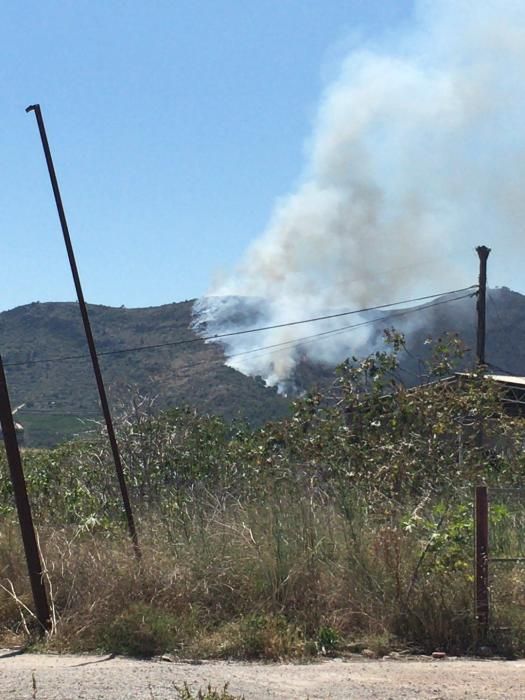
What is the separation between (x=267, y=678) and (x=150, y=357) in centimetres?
8505

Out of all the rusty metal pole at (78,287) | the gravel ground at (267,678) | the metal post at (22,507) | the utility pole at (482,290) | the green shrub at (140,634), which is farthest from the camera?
the utility pole at (482,290)

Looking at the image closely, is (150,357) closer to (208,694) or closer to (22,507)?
(22,507)

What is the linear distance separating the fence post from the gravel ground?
1.49 feet

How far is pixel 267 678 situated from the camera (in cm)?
763

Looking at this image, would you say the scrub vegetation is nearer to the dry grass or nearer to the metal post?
the dry grass

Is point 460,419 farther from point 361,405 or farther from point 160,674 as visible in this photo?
point 160,674

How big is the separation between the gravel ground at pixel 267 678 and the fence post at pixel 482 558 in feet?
1.49

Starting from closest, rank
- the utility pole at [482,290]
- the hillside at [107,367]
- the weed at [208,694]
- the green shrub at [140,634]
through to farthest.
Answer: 1. the weed at [208,694]
2. the green shrub at [140,634]
3. the utility pole at [482,290]
4. the hillside at [107,367]

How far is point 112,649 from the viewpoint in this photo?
8.54 m

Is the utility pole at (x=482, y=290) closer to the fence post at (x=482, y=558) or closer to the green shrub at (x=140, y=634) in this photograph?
the fence post at (x=482, y=558)

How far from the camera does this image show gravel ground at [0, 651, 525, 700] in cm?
713

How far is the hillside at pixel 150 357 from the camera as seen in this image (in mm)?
76438

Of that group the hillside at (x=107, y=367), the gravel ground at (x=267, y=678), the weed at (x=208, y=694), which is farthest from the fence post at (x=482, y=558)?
the hillside at (x=107, y=367)

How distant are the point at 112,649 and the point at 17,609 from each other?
1.39 meters
